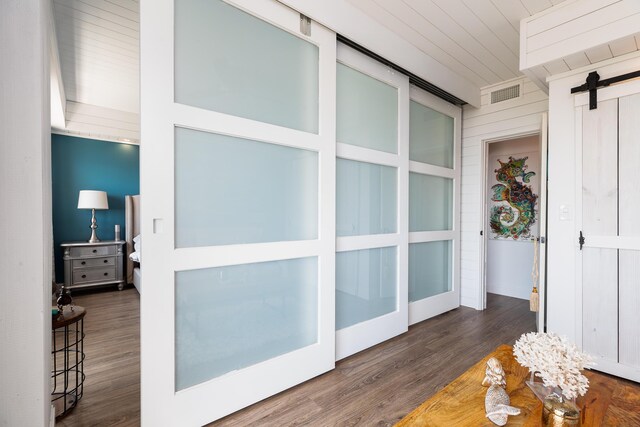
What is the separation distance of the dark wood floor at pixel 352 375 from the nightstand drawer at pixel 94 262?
54.1 inches

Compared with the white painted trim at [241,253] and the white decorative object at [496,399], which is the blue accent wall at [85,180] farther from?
the white decorative object at [496,399]

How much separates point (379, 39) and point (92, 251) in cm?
505

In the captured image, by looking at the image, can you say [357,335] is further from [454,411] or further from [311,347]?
[454,411]

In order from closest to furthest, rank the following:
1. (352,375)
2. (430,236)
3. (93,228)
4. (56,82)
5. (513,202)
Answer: (352,375) → (56,82) → (430,236) → (513,202) → (93,228)

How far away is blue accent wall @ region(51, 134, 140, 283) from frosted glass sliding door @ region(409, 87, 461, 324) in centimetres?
491

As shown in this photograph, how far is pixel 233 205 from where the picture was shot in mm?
1862

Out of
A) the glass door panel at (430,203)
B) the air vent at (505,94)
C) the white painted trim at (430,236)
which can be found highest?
the air vent at (505,94)

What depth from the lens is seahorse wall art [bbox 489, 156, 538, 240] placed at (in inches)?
173

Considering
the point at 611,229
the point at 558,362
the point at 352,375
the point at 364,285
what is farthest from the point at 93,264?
the point at 611,229

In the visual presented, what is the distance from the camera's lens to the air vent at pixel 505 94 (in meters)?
3.55

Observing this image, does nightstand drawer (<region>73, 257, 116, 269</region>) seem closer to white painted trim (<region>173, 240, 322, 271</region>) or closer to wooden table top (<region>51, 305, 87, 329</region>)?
wooden table top (<region>51, 305, 87, 329</region>)

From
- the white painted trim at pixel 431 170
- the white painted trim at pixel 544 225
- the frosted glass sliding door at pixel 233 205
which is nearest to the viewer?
the frosted glass sliding door at pixel 233 205

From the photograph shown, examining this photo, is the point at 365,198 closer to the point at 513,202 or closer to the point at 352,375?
the point at 352,375

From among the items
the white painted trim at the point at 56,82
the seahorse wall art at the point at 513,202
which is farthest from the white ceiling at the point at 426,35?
the seahorse wall art at the point at 513,202
